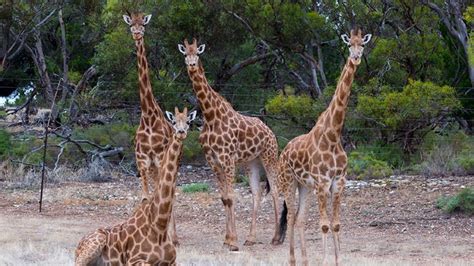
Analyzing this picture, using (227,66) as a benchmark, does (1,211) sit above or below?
below

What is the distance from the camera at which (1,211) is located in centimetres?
1536

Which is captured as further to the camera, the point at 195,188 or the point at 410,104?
the point at 410,104

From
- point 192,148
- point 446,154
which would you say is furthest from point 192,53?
point 192,148

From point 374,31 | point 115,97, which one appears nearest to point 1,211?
point 115,97

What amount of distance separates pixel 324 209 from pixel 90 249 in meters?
2.80

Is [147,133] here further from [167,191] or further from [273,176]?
[167,191]

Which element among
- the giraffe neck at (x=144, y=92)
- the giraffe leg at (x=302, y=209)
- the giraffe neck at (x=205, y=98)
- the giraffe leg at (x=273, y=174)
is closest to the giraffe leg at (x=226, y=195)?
the giraffe neck at (x=205, y=98)

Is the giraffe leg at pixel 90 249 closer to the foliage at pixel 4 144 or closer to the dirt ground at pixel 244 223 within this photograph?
the dirt ground at pixel 244 223

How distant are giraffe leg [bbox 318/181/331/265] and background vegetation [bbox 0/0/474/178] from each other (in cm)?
718

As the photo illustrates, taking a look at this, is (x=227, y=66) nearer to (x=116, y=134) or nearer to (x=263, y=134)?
(x=116, y=134)

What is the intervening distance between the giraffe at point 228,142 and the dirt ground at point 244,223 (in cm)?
58

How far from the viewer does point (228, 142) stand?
1259cm

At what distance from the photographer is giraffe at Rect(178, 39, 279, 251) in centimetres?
1247

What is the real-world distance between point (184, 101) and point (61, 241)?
9.35 metres
